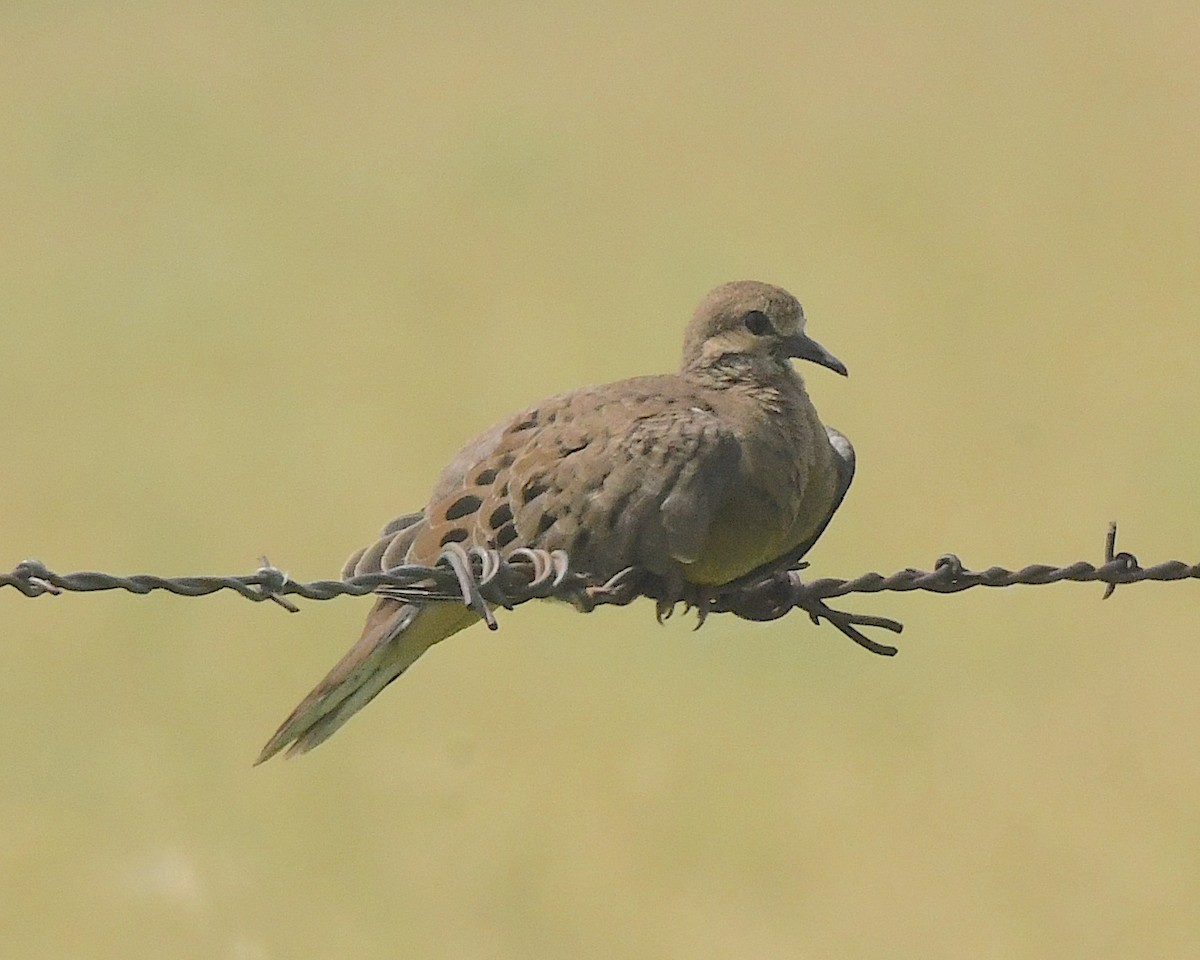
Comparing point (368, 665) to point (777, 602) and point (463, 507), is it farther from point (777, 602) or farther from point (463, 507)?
point (777, 602)

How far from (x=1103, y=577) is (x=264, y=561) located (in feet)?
5.20

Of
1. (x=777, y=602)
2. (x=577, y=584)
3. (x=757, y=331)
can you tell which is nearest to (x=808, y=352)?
(x=757, y=331)

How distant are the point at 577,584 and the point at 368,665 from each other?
28.8 inches

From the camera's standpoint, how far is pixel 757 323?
160 inches

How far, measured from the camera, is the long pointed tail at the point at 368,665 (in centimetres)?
363

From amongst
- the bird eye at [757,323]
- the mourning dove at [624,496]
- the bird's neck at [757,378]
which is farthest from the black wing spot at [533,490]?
the bird eye at [757,323]

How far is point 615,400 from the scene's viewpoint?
368 cm

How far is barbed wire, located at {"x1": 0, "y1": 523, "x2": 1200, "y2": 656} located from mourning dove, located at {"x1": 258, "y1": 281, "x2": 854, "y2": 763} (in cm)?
6

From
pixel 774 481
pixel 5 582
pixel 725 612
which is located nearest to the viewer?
pixel 5 582

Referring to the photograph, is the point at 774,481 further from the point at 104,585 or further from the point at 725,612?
the point at 104,585

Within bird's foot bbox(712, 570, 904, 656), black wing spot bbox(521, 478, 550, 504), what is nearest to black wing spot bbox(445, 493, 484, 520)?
black wing spot bbox(521, 478, 550, 504)

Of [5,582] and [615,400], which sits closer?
[5,582]

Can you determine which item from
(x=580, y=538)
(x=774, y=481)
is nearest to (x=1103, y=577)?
(x=774, y=481)

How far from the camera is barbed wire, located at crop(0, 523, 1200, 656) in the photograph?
8.13 ft
